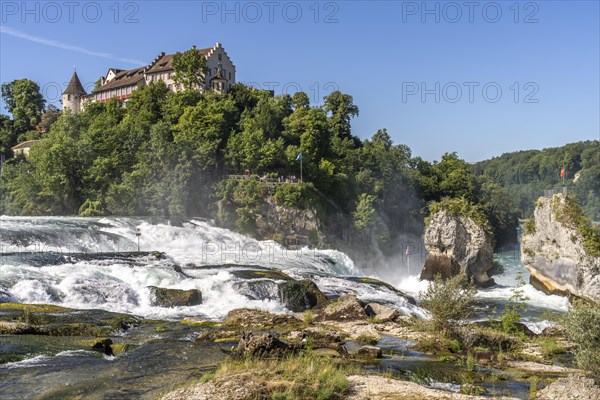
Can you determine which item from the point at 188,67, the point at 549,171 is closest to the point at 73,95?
the point at 188,67

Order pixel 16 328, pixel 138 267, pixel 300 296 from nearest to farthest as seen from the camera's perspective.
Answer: pixel 16 328 → pixel 300 296 → pixel 138 267

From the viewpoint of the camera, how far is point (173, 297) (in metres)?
27.0

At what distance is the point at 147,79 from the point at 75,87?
1810 cm

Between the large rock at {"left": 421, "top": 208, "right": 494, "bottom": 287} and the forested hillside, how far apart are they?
15607mm

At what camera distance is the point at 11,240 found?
36562 millimetres

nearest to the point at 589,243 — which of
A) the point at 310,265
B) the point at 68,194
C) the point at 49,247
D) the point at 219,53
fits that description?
the point at 310,265

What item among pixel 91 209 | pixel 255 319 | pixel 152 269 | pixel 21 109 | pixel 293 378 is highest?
pixel 21 109

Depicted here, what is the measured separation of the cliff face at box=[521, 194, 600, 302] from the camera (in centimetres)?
3747

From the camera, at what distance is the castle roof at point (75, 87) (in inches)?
3866

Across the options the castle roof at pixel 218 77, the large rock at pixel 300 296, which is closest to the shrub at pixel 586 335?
the large rock at pixel 300 296

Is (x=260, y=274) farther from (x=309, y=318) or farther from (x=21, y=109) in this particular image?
(x=21, y=109)

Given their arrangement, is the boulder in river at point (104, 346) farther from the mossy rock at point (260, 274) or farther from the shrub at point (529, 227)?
the shrub at point (529, 227)

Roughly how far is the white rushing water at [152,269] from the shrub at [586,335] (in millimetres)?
12303

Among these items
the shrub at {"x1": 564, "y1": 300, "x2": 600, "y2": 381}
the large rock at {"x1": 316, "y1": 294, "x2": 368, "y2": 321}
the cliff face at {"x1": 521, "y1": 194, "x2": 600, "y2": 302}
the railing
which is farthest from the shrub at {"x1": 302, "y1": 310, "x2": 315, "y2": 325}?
the railing
